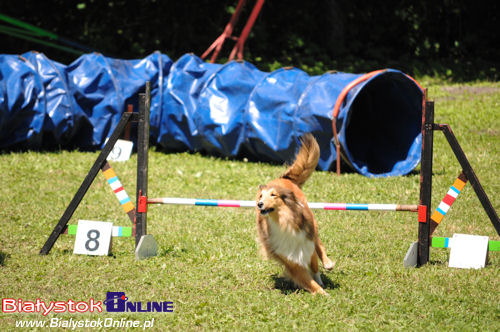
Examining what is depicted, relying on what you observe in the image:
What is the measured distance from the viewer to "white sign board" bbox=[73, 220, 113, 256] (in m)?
5.67

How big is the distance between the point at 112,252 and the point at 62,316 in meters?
1.52

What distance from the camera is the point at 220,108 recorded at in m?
10.2

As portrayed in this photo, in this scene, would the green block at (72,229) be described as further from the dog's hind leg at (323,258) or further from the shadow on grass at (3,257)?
the dog's hind leg at (323,258)

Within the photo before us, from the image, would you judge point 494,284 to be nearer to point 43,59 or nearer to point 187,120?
point 187,120

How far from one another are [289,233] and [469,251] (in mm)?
1852

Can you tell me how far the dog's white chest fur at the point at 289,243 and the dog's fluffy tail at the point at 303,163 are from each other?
756 millimetres

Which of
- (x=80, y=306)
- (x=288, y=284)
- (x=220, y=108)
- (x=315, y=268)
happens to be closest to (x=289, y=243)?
(x=315, y=268)

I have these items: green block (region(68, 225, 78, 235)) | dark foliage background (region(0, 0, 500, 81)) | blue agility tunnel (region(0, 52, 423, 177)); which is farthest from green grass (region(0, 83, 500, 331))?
dark foliage background (region(0, 0, 500, 81))

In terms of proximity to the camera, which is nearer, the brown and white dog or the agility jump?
the brown and white dog

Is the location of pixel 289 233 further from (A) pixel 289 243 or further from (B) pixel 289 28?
(B) pixel 289 28

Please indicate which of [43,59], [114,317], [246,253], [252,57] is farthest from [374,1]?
[114,317]

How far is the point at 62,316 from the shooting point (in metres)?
4.34

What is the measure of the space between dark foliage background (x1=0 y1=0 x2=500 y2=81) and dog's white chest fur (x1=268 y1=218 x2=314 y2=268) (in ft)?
41.5

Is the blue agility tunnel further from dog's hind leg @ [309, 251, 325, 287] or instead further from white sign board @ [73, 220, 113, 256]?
white sign board @ [73, 220, 113, 256]
